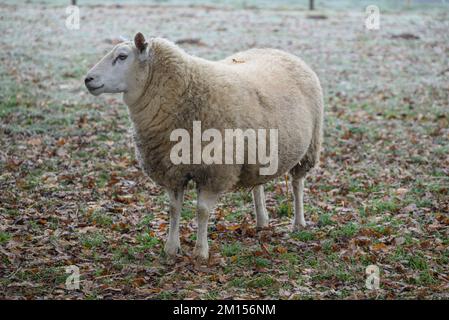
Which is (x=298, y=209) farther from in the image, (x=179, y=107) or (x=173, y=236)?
(x=179, y=107)

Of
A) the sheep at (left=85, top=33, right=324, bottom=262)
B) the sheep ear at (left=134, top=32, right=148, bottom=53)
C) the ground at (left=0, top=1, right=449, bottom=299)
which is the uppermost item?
the sheep ear at (left=134, top=32, right=148, bottom=53)

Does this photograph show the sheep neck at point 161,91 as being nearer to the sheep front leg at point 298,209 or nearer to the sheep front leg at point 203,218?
the sheep front leg at point 203,218

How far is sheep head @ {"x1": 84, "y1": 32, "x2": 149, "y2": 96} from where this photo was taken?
6.26 m

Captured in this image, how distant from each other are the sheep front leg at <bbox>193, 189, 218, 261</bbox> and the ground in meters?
0.19

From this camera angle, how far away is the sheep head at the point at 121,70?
626cm

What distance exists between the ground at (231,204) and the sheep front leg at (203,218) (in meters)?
0.19

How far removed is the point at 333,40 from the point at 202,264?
16.6 meters

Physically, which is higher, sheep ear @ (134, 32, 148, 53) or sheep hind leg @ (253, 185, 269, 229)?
sheep ear @ (134, 32, 148, 53)

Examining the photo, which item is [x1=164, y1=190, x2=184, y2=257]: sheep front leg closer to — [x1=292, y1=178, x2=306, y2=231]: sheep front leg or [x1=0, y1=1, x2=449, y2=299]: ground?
[x1=0, y1=1, x2=449, y2=299]: ground

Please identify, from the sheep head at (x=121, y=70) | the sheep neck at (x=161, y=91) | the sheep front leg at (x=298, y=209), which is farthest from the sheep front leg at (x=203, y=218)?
the sheep front leg at (x=298, y=209)

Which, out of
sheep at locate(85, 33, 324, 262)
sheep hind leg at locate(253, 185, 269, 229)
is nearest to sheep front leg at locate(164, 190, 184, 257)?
sheep at locate(85, 33, 324, 262)

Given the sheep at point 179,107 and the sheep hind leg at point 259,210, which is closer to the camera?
the sheep at point 179,107
